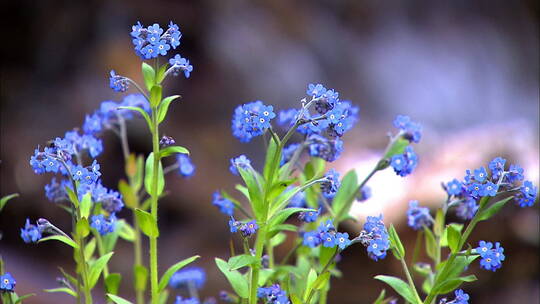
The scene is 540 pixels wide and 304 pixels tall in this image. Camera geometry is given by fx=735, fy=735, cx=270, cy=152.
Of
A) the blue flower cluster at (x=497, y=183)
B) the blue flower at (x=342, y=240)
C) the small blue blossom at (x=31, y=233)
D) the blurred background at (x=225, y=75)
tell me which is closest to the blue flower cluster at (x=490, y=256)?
the blue flower cluster at (x=497, y=183)

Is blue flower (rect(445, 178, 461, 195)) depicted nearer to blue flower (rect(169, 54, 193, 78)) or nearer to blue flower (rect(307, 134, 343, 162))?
blue flower (rect(307, 134, 343, 162))

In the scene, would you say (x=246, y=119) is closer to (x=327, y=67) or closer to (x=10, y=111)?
(x=327, y=67)

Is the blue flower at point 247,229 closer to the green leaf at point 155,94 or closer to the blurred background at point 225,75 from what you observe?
the green leaf at point 155,94

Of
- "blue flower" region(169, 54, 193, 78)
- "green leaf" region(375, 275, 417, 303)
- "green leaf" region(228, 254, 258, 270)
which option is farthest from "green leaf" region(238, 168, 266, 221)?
"green leaf" region(375, 275, 417, 303)

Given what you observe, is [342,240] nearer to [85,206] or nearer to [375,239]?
[375,239]

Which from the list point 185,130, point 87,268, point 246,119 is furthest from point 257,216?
point 185,130

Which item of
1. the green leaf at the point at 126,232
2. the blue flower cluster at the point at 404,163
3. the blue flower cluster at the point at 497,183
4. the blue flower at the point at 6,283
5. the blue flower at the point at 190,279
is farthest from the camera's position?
the blue flower at the point at 190,279
